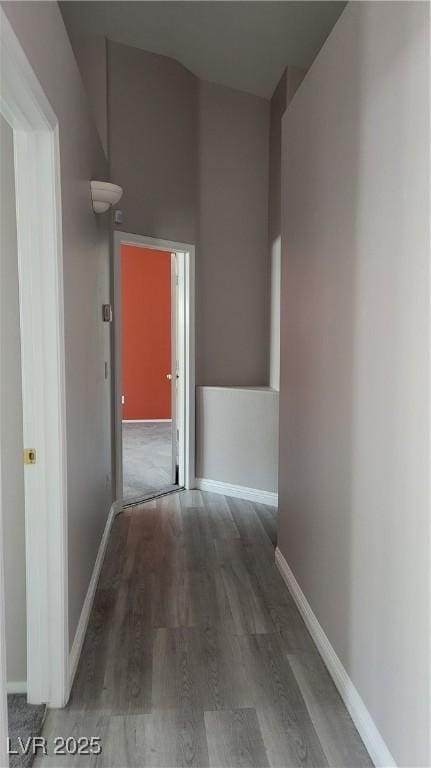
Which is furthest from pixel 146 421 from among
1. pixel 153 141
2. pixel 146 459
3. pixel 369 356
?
pixel 369 356

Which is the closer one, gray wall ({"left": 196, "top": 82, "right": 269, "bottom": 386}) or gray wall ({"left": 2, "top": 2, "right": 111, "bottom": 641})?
gray wall ({"left": 2, "top": 2, "right": 111, "bottom": 641})

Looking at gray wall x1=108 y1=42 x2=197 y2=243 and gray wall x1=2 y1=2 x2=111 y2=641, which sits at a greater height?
gray wall x1=108 y1=42 x2=197 y2=243

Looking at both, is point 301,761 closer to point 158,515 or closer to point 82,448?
point 82,448

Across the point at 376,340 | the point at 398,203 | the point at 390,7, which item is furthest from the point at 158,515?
the point at 390,7

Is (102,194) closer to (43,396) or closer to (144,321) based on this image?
(43,396)

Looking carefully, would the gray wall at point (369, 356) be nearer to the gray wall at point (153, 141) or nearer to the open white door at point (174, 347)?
the gray wall at point (153, 141)

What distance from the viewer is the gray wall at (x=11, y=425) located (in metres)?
1.97

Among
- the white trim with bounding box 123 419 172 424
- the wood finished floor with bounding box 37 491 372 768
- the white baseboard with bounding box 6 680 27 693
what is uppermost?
the white trim with bounding box 123 419 172 424

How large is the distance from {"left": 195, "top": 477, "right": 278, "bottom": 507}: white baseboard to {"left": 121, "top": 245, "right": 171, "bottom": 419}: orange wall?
139 inches

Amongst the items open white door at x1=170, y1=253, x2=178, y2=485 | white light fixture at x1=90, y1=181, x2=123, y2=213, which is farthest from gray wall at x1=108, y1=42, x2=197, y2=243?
white light fixture at x1=90, y1=181, x2=123, y2=213

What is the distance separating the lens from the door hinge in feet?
6.39

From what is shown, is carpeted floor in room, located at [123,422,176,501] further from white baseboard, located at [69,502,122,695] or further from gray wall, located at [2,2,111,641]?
gray wall, located at [2,2,111,641]

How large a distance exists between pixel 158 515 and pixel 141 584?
3.85 feet

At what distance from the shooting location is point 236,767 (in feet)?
5.76
